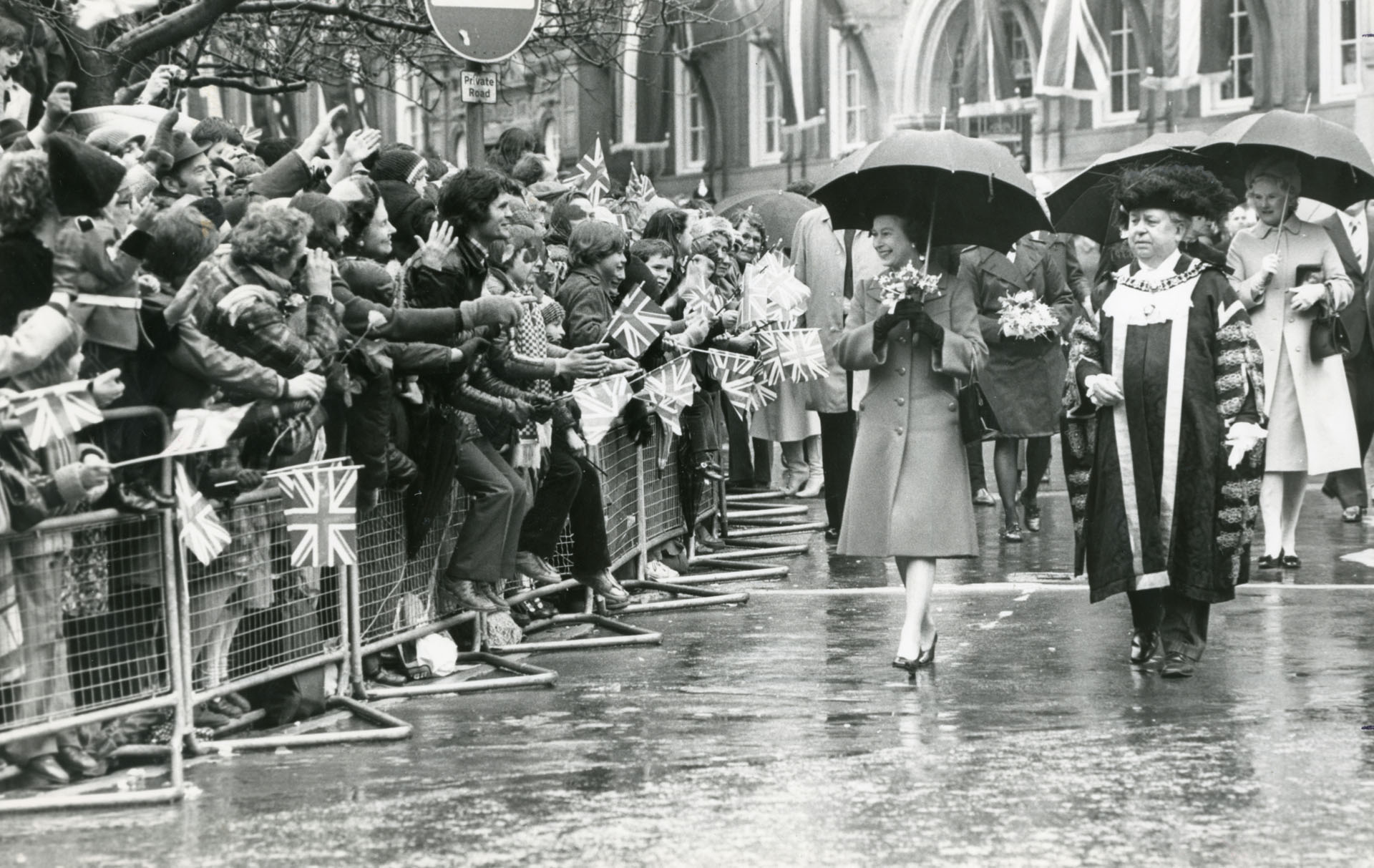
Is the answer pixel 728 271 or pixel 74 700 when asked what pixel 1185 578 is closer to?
pixel 74 700

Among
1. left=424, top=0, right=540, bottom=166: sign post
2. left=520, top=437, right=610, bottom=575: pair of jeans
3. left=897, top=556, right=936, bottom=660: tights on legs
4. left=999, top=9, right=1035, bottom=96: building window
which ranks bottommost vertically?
left=897, top=556, right=936, bottom=660: tights on legs

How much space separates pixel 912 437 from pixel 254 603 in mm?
2957

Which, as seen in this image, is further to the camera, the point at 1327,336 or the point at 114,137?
the point at 1327,336

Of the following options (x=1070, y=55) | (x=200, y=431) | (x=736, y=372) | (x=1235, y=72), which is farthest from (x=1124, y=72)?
(x=200, y=431)

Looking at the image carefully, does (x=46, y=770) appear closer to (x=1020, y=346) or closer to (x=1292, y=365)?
(x=1292, y=365)

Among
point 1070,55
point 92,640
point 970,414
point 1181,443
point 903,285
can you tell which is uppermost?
point 1070,55

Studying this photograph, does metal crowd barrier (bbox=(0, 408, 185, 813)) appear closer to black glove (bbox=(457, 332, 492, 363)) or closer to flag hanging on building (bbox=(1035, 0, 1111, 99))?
black glove (bbox=(457, 332, 492, 363))

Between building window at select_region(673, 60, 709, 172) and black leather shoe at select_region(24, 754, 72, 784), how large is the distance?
46214mm

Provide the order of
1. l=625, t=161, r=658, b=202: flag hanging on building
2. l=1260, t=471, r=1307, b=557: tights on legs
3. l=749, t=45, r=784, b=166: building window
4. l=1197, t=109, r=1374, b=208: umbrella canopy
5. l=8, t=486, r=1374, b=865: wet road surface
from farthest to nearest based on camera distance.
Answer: l=749, t=45, r=784, b=166: building window
l=625, t=161, r=658, b=202: flag hanging on building
l=1260, t=471, r=1307, b=557: tights on legs
l=1197, t=109, r=1374, b=208: umbrella canopy
l=8, t=486, r=1374, b=865: wet road surface

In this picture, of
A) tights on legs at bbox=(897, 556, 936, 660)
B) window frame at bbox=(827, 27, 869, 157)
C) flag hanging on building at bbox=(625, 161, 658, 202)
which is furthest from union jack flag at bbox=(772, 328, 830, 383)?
window frame at bbox=(827, 27, 869, 157)

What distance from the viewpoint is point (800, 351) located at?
492 inches

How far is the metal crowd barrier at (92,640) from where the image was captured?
6.75m

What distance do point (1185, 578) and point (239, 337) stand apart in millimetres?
3877

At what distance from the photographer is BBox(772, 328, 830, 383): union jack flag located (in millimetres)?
12469
